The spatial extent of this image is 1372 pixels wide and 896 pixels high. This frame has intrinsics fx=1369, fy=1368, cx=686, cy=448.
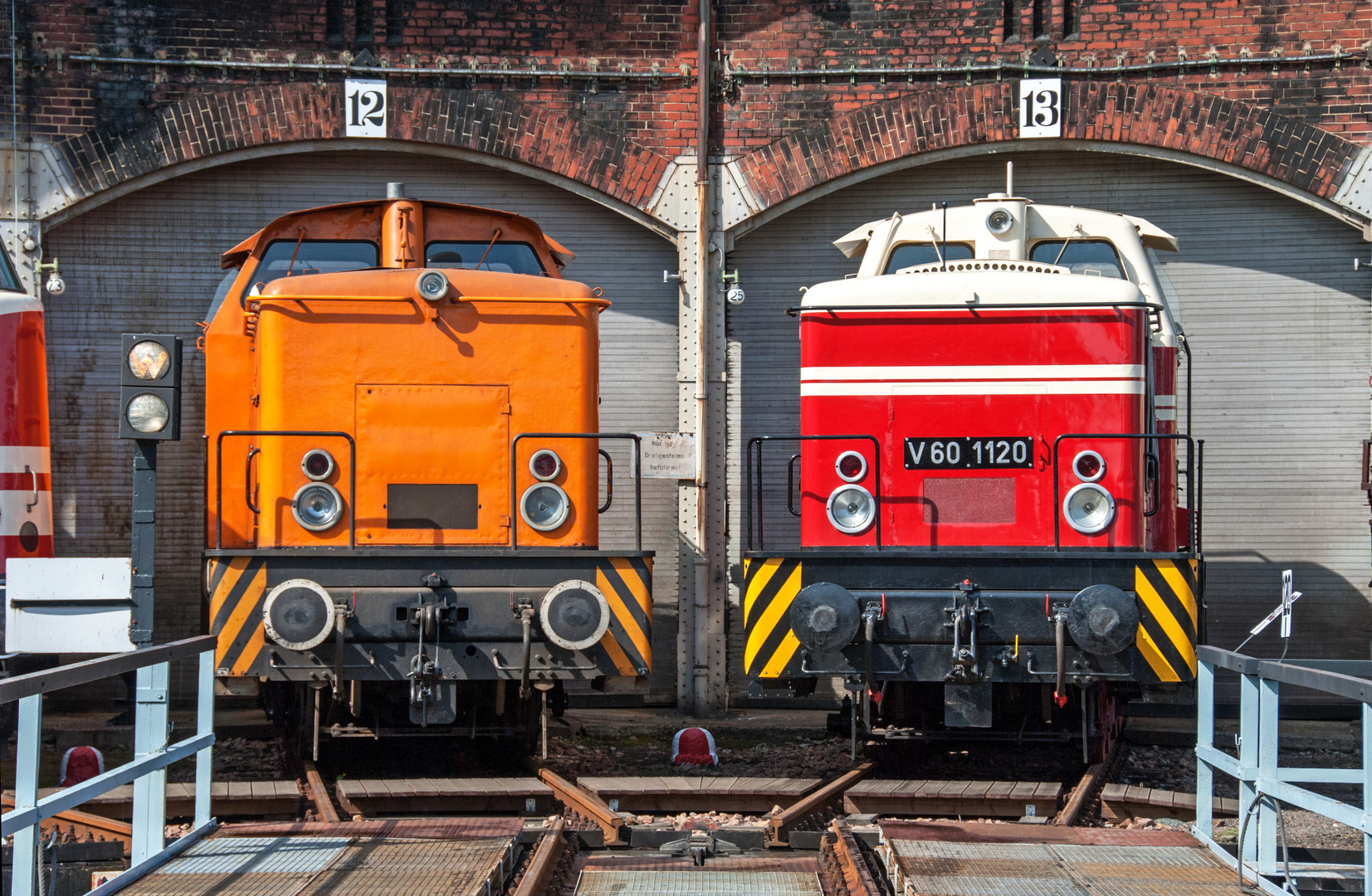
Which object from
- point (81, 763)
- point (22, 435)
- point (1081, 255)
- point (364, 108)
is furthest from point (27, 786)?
point (364, 108)

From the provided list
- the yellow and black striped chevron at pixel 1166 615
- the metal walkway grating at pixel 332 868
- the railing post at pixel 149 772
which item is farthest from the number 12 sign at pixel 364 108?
the yellow and black striped chevron at pixel 1166 615

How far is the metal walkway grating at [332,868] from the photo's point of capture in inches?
173

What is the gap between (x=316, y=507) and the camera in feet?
21.3

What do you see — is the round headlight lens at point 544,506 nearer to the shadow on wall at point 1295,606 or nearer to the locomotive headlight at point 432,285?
the locomotive headlight at point 432,285

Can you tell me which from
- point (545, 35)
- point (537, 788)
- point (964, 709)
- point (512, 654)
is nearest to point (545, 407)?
point (512, 654)

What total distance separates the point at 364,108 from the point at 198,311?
205 cm

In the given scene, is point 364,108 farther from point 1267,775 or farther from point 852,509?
point 1267,775

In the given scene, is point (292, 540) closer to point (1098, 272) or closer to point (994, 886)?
point (994, 886)

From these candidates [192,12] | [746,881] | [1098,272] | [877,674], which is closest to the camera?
[746,881]

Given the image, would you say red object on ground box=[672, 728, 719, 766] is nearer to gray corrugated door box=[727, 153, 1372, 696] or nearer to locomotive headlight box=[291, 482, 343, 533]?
locomotive headlight box=[291, 482, 343, 533]

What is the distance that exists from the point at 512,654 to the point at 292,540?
1237mm

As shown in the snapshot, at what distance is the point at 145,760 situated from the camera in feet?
15.1

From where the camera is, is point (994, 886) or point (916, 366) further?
point (916, 366)

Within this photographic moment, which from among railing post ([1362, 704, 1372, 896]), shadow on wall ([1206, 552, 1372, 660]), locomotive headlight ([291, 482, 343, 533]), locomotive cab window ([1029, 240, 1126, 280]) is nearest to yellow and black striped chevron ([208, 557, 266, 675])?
locomotive headlight ([291, 482, 343, 533])
